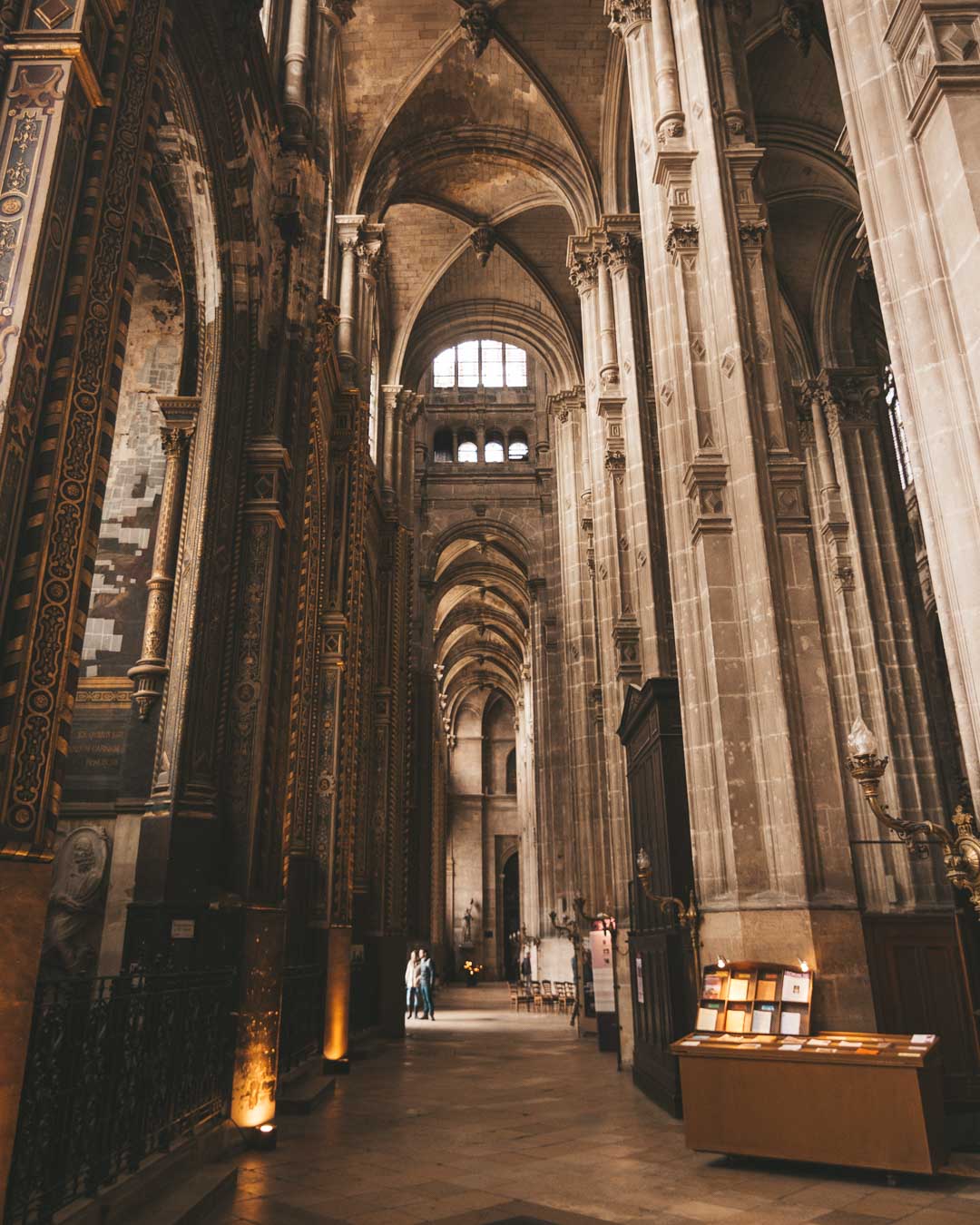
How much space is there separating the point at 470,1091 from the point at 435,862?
87.3 feet

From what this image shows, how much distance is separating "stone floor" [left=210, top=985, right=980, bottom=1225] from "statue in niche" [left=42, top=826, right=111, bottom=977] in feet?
9.32

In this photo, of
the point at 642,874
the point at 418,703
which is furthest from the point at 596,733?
the point at 642,874

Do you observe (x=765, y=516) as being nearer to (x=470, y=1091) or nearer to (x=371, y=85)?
(x=470, y=1091)

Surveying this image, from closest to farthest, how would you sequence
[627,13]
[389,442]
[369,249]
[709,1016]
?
[709,1016], [627,13], [369,249], [389,442]

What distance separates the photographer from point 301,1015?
969cm

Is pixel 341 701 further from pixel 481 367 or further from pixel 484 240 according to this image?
pixel 481 367

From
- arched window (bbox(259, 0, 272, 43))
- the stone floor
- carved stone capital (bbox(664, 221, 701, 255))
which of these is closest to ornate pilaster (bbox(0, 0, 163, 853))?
the stone floor

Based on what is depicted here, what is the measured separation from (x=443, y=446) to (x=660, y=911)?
22.7m

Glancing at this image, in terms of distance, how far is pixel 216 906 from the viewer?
7.06m

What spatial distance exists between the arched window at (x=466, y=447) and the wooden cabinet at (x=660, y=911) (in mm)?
19925

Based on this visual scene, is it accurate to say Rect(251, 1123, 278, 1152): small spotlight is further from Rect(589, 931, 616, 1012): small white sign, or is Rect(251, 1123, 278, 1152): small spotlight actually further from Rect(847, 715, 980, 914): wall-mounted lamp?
Rect(589, 931, 616, 1012): small white sign

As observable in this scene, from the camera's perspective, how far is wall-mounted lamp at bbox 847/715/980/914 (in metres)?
3.80

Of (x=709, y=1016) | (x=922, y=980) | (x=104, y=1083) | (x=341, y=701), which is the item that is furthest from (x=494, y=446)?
(x=104, y=1083)

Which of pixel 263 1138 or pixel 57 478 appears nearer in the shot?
pixel 57 478
